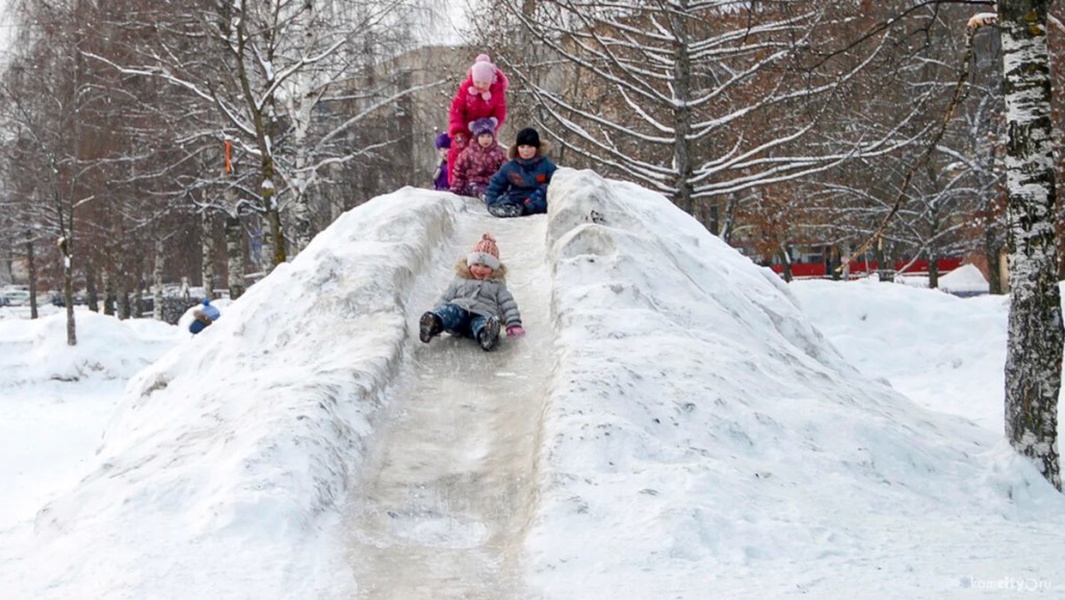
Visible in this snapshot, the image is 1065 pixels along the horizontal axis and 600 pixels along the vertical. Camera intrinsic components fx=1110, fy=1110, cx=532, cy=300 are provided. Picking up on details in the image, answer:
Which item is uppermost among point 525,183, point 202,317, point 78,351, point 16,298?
point 525,183

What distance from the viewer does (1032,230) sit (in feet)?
24.5

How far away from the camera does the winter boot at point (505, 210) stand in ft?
45.2

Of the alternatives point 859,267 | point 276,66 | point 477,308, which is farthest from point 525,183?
point 859,267

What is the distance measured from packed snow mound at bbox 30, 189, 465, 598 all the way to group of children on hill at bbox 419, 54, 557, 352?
49 centimetres

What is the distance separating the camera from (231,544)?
16.5 feet

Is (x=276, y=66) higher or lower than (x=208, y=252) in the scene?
higher

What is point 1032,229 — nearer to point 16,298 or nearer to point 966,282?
point 966,282

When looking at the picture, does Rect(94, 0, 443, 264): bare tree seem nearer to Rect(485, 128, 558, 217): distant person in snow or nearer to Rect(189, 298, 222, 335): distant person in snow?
Rect(189, 298, 222, 335): distant person in snow

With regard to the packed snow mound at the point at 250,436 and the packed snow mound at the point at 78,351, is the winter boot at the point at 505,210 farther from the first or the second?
the packed snow mound at the point at 78,351

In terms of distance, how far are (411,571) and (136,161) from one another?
23.0m

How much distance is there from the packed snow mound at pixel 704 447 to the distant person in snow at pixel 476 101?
18.2 ft

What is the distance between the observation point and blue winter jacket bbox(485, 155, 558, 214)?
13695 millimetres

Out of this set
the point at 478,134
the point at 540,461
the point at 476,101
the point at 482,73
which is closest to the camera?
the point at 540,461

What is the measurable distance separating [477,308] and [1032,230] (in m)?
4.03
